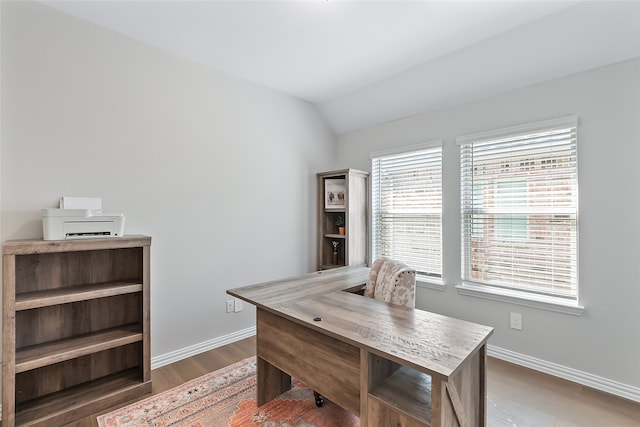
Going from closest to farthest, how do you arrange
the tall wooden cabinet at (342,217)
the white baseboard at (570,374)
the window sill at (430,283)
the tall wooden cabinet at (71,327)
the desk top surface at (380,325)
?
1. the desk top surface at (380,325)
2. the tall wooden cabinet at (71,327)
3. the white baseboard at (570,374)
4. the window sill at (430,283)
5. the tall wooden cabinet at (342,217)

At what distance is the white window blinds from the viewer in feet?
7.57

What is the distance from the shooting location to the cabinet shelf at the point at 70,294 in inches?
68.6

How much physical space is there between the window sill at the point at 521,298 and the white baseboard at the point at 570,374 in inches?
17.1

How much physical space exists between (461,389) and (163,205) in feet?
8.02

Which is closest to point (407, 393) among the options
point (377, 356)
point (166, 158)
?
point (377, 356)

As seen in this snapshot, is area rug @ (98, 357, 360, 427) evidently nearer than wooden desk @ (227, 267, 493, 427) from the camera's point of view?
No

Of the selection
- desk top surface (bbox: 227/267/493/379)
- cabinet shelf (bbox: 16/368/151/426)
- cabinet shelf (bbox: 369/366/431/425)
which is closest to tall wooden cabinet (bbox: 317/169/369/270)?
desk top surface (bbox: 227/267/493/379)

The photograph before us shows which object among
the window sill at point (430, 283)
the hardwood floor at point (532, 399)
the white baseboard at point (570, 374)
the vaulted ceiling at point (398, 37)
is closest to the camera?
the hardwood floor at point (532, 399)

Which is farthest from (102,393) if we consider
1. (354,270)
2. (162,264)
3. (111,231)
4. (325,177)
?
(325,177)

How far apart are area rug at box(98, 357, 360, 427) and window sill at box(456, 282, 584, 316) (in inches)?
63.0

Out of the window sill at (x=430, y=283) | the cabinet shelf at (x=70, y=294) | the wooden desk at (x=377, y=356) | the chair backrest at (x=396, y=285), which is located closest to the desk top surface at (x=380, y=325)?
the wooden desk at (x=377, y=356)

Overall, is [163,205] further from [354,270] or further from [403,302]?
[403,302]

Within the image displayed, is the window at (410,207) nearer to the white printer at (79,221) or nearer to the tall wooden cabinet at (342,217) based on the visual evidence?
the tall wooden cabinet at (342,217)

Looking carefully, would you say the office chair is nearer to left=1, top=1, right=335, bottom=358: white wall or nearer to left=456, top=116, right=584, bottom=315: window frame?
left=456, top=116, right=584, bottom=315: window frame
